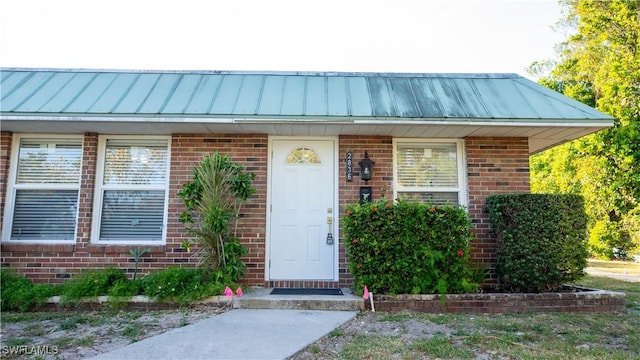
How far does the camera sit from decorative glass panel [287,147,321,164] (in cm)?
573

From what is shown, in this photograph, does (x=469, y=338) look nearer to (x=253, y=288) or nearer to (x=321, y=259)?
(x=321, y=259)

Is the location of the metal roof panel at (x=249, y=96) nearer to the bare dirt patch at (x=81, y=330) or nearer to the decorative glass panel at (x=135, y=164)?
the decorative glass panel at (x=135, y=164)

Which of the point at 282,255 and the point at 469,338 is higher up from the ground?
the point at 282,255

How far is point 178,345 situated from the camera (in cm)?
325

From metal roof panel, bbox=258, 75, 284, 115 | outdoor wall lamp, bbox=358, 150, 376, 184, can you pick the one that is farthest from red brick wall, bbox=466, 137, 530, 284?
metal roof panel, bbox=258, 75, 284, 115

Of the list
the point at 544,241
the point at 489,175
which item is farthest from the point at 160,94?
the point at 544,241

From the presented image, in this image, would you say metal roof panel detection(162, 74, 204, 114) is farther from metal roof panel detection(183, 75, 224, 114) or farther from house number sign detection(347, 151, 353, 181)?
house number sign detection(347, 151, 353, 181)

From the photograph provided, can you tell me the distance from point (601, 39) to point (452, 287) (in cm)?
1171

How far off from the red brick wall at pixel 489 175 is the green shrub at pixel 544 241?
0.60 metres

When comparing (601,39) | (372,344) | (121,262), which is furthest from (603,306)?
(601,39)

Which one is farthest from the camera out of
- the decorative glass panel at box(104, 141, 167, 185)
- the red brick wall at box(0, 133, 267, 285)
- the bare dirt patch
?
the decorative glass panel at box(104, 141, 167, 185)

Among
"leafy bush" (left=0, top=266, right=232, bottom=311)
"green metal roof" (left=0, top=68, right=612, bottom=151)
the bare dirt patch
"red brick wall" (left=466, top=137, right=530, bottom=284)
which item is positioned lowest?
the bare dirt patch

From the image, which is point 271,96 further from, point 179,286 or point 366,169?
point 179,286

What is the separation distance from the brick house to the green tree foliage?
7186mm
